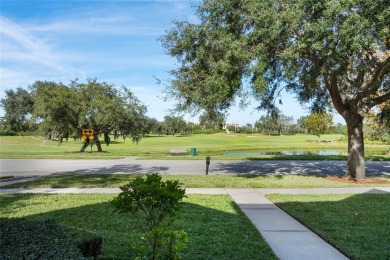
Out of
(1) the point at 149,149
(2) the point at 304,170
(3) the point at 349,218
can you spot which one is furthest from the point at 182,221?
(1) the point at 149,149

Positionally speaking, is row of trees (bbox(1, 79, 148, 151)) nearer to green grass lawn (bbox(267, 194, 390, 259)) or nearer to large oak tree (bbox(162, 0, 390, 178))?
A: large oak tree (bbox(162, 0, 390, 178))

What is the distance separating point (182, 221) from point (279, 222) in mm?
2288

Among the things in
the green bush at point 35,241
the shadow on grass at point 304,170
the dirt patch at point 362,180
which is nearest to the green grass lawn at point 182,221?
the green bush at point 35,241

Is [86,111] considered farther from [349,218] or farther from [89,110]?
[349,218]

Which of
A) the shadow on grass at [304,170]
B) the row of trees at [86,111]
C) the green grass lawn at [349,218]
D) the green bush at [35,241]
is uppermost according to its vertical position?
the row of trees at [86,111]

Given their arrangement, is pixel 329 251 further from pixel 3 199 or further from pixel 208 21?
pixel 208 21

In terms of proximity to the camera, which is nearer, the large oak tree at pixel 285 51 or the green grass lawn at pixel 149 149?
the large oak tree at pixel 285 51

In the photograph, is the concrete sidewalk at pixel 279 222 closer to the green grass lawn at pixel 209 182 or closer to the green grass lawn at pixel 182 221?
the green grass lawn at pixel 182 221

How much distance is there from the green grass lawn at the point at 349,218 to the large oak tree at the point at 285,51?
4.46 metres

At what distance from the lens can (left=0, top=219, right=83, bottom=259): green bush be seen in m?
3.21

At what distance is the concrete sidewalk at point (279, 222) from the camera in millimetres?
Answer: 5719

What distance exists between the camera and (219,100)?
1300cm

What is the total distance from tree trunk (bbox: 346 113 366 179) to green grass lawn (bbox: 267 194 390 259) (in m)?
3.73

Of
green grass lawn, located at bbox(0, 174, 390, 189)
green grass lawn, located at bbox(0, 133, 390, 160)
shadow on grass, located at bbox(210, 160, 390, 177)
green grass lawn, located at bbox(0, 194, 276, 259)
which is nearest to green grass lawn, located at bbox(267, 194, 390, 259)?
green grass lawn, located at bbox(0, 194, 276, 259)
